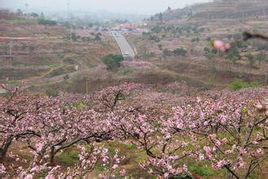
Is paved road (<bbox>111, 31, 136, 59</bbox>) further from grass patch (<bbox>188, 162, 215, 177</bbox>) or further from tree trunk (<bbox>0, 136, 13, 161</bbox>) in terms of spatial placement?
grass patch (<bbox>188, 162, 215, 177</bbox>)

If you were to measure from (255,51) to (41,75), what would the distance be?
161ft

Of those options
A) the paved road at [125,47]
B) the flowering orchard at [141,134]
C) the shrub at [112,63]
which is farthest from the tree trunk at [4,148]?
the paved road at [125,47]

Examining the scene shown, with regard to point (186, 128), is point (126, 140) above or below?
below

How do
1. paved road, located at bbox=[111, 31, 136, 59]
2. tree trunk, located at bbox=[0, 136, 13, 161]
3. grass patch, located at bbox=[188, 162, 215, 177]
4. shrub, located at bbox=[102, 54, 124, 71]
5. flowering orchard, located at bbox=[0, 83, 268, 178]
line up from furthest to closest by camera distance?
paved road, located at bbox=[111, 31, 136, 59] → shrub, located at bbox=[102, 54, 124, 71] → tree trunk, located at bbox=[0, 136, 13, 161] → grass patch, located at bbox=[188, 162, 215, 177] → flowering orchard, located at bbox=[0, 83, 268, 178]

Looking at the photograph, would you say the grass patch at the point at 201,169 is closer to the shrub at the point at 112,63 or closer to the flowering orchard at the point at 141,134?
the flowering orchard at the point at 141,134

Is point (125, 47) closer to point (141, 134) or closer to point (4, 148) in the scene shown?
point (4, 148)

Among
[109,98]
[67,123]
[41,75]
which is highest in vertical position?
[67,123]

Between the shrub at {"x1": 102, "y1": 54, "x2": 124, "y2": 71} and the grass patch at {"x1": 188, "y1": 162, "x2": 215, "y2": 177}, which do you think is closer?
the grass patch at {"x1": 188, "y1": 162, "x2": 215, "y2": 177}

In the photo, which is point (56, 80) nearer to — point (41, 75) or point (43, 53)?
point (41, 75)

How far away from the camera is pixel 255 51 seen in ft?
366

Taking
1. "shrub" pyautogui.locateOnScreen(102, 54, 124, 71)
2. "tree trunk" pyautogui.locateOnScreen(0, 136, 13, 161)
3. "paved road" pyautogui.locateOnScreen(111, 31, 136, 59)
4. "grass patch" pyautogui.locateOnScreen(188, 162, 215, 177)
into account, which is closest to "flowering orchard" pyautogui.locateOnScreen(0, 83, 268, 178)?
"tree trunk" pyautogui.locateOnScreen(0, 136, 13, 161)

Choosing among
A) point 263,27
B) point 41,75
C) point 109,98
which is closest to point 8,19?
point 41,75

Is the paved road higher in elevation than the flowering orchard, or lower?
lower

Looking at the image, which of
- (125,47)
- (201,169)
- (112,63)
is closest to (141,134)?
(201,169)
